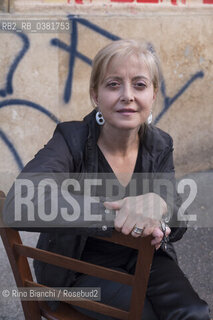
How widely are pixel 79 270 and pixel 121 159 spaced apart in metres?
0.70

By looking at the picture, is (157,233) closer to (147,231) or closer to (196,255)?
(147,231)

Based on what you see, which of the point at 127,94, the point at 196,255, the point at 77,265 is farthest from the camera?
the point at 196,255

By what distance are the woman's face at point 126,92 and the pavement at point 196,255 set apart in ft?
4.96

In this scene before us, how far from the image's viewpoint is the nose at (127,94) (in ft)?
6.57

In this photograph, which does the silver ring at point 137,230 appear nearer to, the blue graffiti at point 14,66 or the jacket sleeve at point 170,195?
the jacket sleeve at point 170,195

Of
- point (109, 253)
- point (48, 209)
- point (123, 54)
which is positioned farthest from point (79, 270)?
point (123, 54)

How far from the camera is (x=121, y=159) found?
2.20 meters

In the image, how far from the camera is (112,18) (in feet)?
14.3

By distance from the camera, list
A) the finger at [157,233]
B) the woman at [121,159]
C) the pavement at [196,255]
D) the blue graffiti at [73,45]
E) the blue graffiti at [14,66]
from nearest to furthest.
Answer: the finger at [157,233], the woman at [121,159], the pavement at [196,255], the blue graffiti at [14,66], the blue graffiti at [73,45]

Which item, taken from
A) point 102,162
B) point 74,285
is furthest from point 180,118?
point 74,285

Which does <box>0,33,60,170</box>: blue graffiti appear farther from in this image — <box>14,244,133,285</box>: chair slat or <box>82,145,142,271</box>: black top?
<box>14,244,133,285</box>: chair slat

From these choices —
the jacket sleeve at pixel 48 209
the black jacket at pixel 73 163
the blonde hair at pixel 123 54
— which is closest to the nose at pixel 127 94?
the blonde hair at pixel 123 54

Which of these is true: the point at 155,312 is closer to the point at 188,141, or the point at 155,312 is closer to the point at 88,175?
the point at 88,175

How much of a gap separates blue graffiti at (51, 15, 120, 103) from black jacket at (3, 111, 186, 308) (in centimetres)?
213
